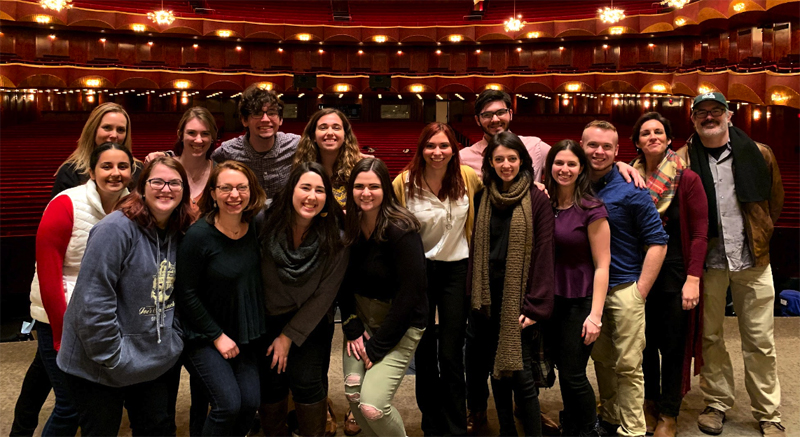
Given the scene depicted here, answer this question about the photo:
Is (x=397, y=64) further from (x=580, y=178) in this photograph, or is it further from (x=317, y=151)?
(x=580, y=178)

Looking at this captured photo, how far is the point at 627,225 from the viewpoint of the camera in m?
2.45

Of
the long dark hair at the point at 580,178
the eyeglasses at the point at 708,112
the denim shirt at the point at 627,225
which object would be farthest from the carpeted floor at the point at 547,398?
the eyeglasses at the point at 708,112

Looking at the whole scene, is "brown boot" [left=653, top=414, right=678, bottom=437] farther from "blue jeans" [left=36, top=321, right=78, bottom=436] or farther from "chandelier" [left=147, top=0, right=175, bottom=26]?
"chandelier" [left=147, top=0, right=175, bottom=26]

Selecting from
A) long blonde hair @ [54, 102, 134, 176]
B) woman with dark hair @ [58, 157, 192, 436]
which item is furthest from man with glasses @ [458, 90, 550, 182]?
long blonde hair @ [54, 102, 134, 176]

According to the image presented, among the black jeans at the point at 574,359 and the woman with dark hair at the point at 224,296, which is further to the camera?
the black jeans at the point at 574,359

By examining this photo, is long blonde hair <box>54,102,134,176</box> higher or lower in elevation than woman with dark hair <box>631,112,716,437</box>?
higher

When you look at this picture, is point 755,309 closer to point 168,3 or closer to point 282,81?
point 282,81

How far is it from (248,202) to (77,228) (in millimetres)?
676

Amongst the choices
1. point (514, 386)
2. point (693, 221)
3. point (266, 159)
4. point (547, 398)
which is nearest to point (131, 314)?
point (266, 159)

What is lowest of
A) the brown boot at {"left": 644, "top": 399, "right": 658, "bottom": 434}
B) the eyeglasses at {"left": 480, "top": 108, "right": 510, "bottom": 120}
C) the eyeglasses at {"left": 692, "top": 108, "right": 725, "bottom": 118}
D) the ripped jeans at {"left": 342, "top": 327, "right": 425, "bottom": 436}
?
the brown boot at {"left": 644, "top": 399, "right": 658, "bottom": 434}

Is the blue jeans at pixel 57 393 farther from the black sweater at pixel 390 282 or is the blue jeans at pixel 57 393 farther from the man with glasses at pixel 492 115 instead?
the man with glasses at pixel 492 115

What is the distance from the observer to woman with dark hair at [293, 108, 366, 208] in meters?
2.60

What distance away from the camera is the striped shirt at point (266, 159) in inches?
112

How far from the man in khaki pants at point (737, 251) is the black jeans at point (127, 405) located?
2624 millimetres
